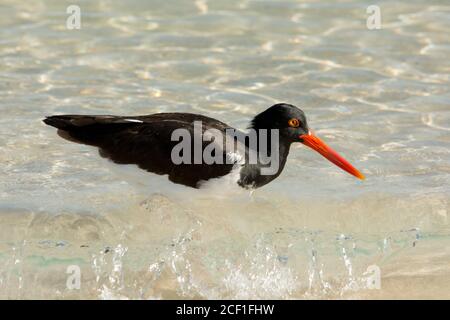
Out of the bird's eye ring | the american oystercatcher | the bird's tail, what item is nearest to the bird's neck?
the american oystercatcher

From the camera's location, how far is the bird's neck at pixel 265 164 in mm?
5770

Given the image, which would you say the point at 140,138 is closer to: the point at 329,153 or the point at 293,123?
the point at 293,123

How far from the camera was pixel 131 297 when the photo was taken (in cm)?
505

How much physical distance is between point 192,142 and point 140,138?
375mm

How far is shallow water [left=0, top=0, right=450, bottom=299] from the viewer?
210 inches

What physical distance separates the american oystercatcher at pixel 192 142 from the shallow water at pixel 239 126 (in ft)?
0.55

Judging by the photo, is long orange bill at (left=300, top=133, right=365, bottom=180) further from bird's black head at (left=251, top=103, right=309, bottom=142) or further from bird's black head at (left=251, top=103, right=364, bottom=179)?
bird's black head at (left=251, top=103, right=309, bottom=142)

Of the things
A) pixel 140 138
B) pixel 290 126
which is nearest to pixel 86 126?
pixel 140 138

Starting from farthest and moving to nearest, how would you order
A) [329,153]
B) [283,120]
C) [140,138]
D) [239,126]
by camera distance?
[239,126]
[329,153]
[283,120]
[140,138]

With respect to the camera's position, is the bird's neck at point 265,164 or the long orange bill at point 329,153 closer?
the bird's neck at point 265,164

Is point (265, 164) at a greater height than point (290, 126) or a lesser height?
lesser

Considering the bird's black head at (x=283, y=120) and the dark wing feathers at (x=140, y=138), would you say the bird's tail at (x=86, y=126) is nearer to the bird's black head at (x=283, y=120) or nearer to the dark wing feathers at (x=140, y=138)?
the dark wing feathers at (x=140, y=138)

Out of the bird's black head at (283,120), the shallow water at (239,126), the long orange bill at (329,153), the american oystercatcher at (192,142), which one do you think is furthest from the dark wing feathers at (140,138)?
the long orange bill at (329,153)

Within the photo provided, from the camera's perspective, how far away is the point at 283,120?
596 cm
